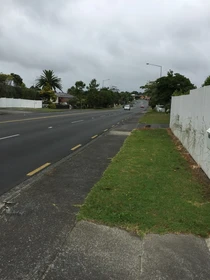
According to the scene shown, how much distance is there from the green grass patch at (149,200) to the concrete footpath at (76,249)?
0.23 meters

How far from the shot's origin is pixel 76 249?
374 centimetres

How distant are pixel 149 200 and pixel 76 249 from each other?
2.03 metres

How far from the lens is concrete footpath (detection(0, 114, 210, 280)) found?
330cm

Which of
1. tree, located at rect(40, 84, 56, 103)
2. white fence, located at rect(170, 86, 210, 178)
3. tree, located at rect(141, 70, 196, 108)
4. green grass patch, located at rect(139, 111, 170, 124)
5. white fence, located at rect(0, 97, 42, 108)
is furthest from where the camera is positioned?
tree, located at rect(40, 84, 56, 103)

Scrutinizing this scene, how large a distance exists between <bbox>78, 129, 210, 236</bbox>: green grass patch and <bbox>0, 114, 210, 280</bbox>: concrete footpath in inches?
9.2

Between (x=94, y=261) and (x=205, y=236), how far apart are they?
5.58 feet

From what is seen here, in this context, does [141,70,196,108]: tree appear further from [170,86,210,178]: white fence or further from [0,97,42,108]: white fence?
[170,86,210,178]: white fence

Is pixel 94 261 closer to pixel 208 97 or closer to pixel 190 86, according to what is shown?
pixel 208 97

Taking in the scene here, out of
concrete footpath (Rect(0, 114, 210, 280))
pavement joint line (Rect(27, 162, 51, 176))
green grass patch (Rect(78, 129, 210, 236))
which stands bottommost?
concrete footpath (Rect(0, 114, 210, 280))

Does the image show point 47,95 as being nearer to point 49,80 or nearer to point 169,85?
point 49,80

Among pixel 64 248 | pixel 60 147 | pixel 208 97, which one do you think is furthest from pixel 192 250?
pixel 60 147

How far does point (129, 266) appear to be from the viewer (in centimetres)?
344

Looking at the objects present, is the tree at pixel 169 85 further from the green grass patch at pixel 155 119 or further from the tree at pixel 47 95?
the tree at pixel 47 95

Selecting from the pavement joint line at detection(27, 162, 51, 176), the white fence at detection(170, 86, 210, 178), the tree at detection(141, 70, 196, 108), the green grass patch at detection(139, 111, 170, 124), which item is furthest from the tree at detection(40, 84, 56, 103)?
the pavement joint line at detection(27, 162, 51, 176)
